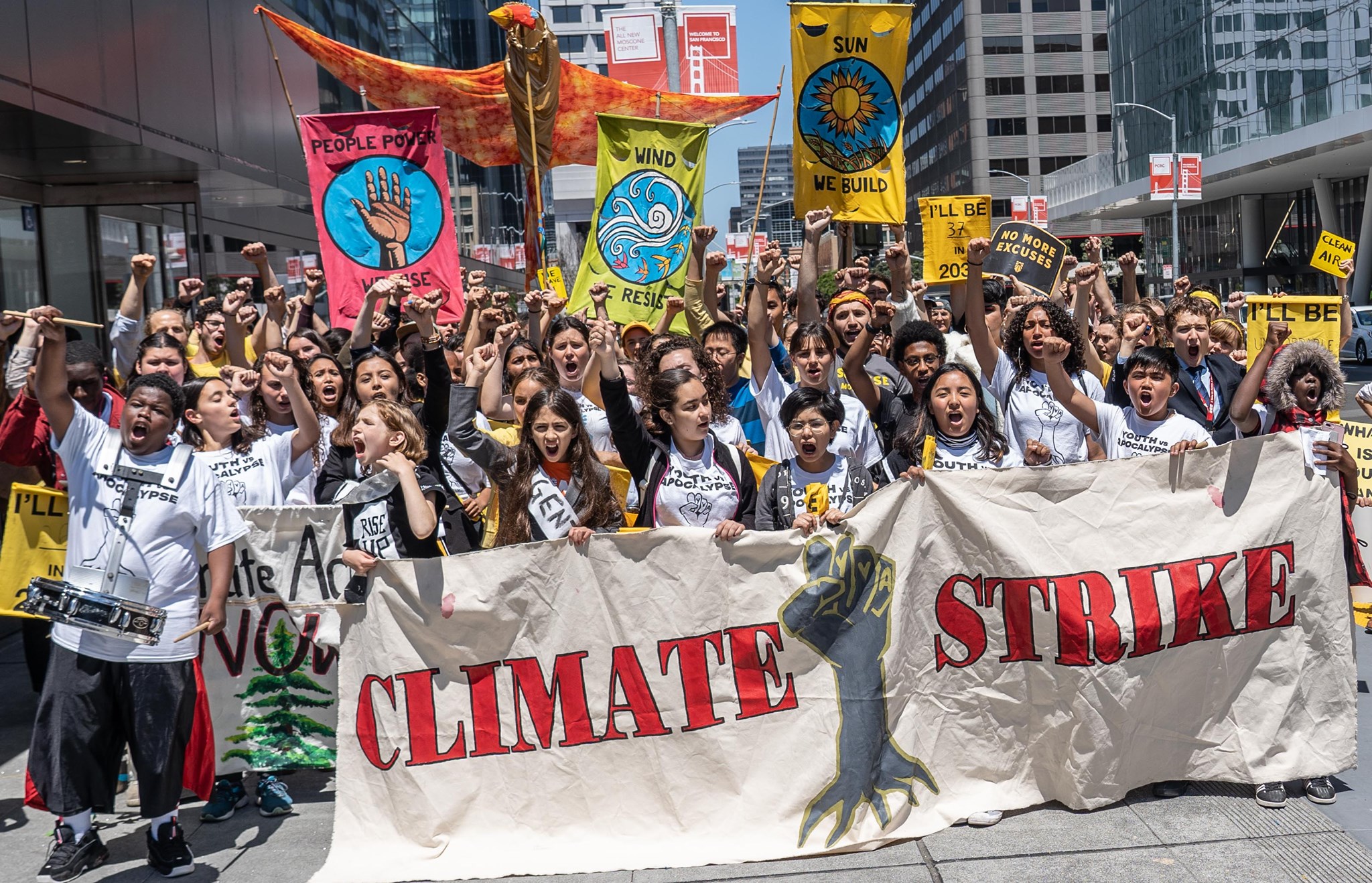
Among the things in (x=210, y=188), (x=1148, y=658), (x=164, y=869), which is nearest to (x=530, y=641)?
(x=164, y=869)

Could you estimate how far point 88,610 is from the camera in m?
4.16

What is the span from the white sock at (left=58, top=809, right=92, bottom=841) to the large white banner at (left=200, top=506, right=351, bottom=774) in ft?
2.20

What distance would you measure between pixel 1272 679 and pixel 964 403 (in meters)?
1.54

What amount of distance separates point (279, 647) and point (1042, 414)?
3.43 metres

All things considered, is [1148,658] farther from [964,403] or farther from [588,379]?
[588,379]

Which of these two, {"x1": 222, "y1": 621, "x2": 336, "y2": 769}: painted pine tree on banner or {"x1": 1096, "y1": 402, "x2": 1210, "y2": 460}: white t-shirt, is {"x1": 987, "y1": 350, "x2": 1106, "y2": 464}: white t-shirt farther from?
{"x1": 222, "y1": 621, "x2": 336, "y2": 769}: painted pine tree on banner

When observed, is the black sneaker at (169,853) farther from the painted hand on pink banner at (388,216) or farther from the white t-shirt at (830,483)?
the painted hand on pink banner at (388,216)

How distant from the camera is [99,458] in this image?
14.2ft

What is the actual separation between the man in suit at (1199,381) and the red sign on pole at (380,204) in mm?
4186

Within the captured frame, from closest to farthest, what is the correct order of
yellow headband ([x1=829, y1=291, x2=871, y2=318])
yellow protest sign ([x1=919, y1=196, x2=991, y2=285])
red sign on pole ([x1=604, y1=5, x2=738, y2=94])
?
yellow headband ([x1=829, y1=291, x2=871, y2=318])
yellow protest sign ([x1=919, y1=196, x2=991, y2=285])
red sign on pole ([x1=604, y1=5, x2=738, y2=94])

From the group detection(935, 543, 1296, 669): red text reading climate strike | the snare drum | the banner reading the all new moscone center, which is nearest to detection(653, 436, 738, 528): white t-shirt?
the banner reading the all new moscone center

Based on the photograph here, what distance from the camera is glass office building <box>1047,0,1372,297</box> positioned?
113ft

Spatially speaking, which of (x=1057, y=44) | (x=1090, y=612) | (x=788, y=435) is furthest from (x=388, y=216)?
(x=1057, y=44)

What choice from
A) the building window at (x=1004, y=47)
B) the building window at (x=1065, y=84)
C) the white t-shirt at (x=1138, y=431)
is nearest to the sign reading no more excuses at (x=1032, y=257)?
the white t-shirt at (x=1138, y=431)
